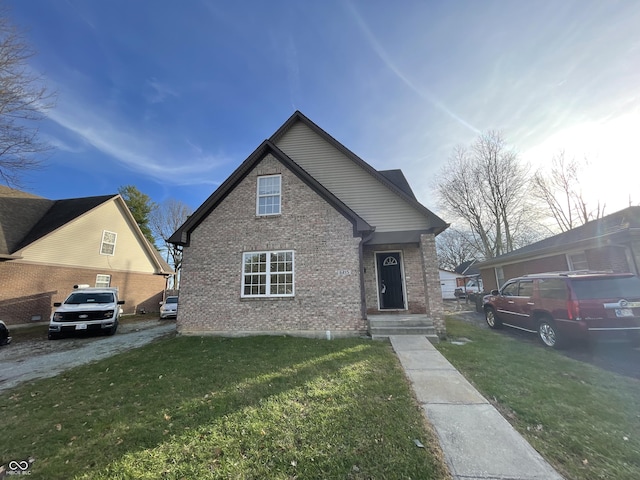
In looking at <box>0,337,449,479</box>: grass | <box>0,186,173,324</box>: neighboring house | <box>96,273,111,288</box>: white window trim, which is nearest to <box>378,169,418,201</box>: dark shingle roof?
<box>0,337,449,479</box>: grass

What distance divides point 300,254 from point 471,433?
6753 millimetres

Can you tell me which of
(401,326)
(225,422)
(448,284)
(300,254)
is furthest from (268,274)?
(448,284)

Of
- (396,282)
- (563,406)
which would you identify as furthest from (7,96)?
(563,406)

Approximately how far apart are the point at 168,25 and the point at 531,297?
49.9ft

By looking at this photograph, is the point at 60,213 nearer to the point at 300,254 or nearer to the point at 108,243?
the point at 108,243

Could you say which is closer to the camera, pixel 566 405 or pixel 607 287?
pixel 566 405

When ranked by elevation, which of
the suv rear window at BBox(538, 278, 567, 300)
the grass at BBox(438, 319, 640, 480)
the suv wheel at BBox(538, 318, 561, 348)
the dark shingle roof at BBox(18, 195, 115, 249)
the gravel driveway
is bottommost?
the grass at BBox(438, 319, 640, 480)

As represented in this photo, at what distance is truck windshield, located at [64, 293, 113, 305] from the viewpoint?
11096mm

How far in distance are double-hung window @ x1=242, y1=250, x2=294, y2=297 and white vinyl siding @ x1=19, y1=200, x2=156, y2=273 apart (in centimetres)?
1368

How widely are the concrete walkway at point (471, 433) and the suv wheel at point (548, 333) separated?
4.01m

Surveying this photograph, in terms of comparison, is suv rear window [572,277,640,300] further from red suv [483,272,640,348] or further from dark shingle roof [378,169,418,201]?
dark shingle roof [378,169,418,201]

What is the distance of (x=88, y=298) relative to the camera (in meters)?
11.3

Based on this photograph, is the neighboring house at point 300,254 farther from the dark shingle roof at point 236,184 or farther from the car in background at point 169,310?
the car in background at point 169,310

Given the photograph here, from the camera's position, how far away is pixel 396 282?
1072 cm
